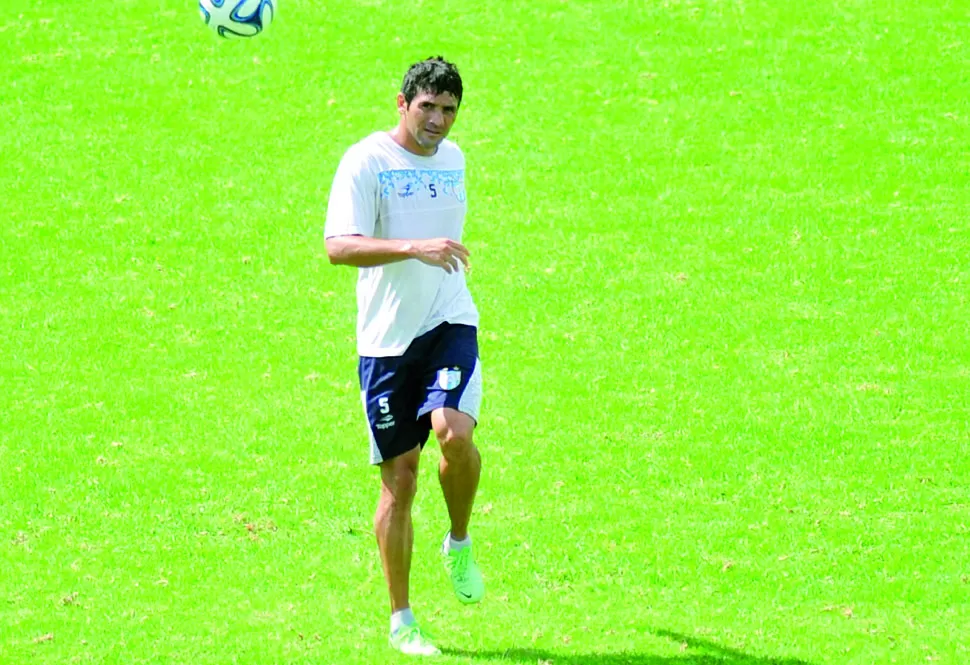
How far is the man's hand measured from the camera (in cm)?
682

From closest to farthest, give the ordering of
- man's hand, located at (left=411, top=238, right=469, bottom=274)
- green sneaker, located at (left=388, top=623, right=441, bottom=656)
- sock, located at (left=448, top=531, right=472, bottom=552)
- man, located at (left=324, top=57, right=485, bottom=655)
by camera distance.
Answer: man's hand, located at (left=411, top=238, right=469, bottom=274) → man, located at (left=324, top=57, right=485, bottom=655) → green sneaker, located at (left=388, top=623, right=441, bottom=656) → sock, located at (left=448, top=531, right=472, bottom=552)

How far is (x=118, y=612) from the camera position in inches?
324

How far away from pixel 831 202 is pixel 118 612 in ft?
26.7

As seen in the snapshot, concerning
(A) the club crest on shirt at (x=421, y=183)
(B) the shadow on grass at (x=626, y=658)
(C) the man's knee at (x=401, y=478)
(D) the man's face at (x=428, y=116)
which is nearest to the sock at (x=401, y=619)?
(B) the shadow on grass at (x=626, y=658)

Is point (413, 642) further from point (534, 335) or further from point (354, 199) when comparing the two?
point (534, 335)

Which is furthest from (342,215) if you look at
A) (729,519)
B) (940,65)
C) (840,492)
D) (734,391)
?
(940,65)

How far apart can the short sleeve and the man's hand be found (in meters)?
0.39

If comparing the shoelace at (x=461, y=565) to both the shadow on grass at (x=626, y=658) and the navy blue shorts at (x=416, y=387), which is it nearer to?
the shadow on grass at (x=626, y=658)

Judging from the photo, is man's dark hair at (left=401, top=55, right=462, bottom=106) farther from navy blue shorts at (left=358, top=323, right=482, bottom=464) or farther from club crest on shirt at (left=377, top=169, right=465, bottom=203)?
navy blue shorts at (left=358, top=323, right=482, bottom=464)

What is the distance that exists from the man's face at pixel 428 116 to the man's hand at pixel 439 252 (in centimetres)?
68

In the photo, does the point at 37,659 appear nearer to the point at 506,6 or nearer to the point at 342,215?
the point at 342,215

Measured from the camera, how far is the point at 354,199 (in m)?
7.17

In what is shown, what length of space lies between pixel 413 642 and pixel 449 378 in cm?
129

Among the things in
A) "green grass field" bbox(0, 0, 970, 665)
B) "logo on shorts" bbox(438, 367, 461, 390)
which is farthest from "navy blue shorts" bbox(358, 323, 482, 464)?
"green grass field" bbox(0, 0, 970, 665)
